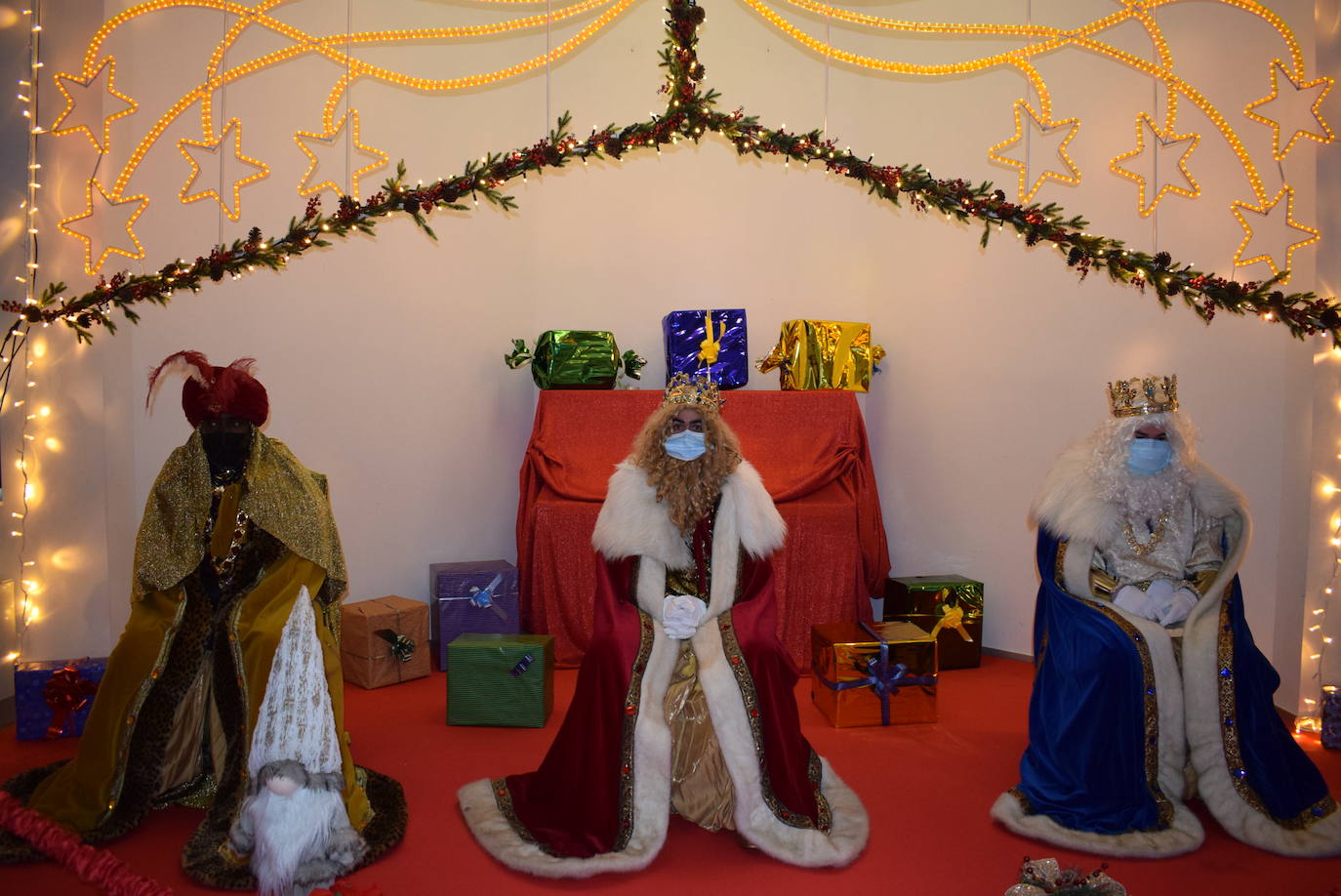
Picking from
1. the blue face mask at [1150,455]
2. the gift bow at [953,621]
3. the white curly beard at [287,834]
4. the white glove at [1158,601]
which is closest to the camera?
the white curly beard at [287,834]

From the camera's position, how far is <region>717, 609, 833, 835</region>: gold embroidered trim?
3.38 metres

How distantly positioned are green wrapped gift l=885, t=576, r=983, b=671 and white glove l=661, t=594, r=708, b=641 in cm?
251

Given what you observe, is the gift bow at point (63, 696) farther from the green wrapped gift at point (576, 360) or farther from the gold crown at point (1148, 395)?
the gold crown at point (1148, 395)

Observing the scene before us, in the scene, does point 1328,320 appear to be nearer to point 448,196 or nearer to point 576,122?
point 448,196

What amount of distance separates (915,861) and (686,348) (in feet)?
11.8

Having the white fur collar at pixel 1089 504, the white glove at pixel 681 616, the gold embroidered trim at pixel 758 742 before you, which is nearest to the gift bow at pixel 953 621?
the white fur collar at pixel 1089 504

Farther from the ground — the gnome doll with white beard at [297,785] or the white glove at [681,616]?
the white glove at [681,616]

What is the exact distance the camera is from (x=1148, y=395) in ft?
12.8

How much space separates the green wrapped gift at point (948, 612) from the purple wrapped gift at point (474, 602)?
7.79 feet

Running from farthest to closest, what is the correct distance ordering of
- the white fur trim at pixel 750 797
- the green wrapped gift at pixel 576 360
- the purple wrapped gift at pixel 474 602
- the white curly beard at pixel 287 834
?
the green wrapped gift at pixel 576 360 < the purple wrapped gift at pixel 474 602 < the white fur trim at pixel 750 797 < the white curly beard at pixel 287 834

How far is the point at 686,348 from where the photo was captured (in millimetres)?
6082

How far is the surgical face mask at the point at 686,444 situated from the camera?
3707 millimetres

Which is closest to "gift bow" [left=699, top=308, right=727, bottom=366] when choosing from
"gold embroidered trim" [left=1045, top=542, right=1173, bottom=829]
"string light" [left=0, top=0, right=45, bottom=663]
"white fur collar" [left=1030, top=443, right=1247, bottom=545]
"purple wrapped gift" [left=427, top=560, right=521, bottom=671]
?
"purple wrapped gift" [left=427, top=560, right=521, bottom=671]

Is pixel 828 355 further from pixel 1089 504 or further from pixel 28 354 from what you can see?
pixel 28 354
